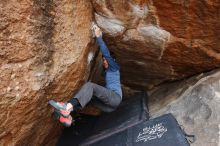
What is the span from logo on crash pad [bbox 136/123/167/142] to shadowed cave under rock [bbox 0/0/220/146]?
35cm

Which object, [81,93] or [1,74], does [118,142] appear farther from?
[1,74]

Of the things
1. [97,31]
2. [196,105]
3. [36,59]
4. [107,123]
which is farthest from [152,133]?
[36,59]

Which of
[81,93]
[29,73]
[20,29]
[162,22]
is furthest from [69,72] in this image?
[162,22]

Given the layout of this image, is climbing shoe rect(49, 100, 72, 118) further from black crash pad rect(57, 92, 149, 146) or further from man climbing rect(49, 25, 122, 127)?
black crash pad rect(57, 92, 149, 146)

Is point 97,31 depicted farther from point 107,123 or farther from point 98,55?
point 107,123

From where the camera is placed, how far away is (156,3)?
13.9 feet

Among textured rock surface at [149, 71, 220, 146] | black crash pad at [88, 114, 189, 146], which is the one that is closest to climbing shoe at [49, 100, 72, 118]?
black crash pad at [88, 114, 189, 146]

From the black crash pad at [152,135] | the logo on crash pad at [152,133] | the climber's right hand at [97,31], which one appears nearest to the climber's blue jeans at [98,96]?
the black crash pad at [152,135]

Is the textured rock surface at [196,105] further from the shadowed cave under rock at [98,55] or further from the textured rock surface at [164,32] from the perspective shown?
the textured rock surface at [164,32]

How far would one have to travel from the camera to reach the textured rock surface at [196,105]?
4.25m

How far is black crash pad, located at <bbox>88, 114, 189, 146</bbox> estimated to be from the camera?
408cm

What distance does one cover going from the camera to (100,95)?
441 centimetres

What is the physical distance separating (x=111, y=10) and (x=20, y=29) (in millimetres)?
1239

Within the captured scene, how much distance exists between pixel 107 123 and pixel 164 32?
159 cm
